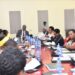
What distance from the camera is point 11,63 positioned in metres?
1.06

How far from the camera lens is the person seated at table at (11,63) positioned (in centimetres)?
105

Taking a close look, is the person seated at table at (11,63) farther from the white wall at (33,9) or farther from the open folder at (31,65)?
the white wall at (33,9)

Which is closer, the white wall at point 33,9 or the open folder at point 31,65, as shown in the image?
the open folder at point 31,65

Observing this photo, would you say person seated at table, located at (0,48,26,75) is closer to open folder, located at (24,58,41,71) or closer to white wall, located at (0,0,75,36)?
open folder, located at (24,58,41,71)

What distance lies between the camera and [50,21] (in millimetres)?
10039

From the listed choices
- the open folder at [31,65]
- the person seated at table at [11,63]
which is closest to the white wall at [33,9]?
the open folder at [31,65]

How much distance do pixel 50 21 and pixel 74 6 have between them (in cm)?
118

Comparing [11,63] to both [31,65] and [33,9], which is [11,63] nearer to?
[31,65]

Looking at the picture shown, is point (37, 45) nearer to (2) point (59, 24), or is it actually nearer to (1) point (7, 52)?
(1) point (7, 52)

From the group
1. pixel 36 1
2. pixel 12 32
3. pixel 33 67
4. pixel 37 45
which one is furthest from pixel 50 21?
pixel 33 67

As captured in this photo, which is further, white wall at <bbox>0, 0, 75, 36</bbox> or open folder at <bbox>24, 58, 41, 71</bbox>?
white wall at <bbox>0, 0, 75, 36</bbox>

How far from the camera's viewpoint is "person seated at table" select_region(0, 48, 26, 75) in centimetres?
105

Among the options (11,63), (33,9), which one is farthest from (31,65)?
(33,9)

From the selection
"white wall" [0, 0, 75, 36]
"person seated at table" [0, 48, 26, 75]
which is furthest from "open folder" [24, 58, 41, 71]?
"white wall" [0, 0, 75, 36]
